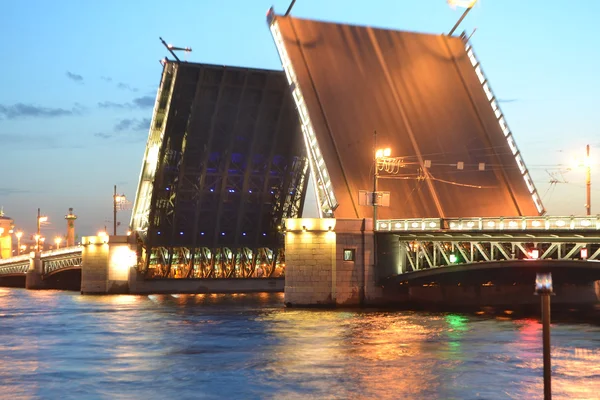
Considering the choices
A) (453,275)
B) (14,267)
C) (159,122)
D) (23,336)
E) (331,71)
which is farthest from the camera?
(14,267)

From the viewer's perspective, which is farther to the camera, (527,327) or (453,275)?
(453,275)

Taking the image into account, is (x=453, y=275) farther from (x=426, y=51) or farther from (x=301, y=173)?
(x=301, y=173)

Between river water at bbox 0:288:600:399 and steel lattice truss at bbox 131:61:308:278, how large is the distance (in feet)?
54.1

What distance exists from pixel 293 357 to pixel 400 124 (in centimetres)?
2517

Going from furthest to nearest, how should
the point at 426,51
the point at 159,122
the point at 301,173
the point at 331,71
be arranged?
the point at 301,173, the point at 159,122, the point at 426,51, the point at 331,71

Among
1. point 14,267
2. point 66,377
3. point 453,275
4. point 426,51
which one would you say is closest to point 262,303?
point 453,275

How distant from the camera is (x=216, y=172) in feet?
197

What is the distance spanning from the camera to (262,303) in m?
53.5

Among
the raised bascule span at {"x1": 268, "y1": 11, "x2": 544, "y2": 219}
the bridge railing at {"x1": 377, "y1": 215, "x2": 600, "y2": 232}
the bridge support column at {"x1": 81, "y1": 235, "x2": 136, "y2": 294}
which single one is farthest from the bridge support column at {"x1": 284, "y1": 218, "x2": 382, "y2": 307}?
the bridge support column at {"x1": 81, "y1": 235, "x2": 136, "y2": 294}

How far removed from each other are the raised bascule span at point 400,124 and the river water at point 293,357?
776cm

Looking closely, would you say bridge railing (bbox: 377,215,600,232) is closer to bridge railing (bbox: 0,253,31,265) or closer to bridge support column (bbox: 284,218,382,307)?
bridge support column (bbox: 284,218,382,307)

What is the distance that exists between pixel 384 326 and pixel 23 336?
43.8 feet

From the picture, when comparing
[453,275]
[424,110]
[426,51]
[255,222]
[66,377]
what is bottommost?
[66,377]

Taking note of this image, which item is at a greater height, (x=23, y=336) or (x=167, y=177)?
(x=167, y=177)
